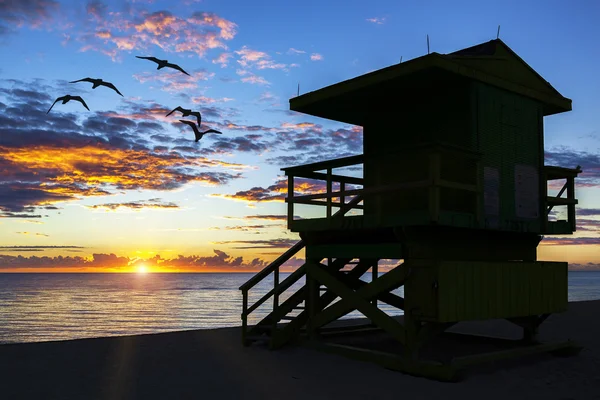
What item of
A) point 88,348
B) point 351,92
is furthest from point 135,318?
point 351,92

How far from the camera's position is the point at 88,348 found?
1245 cm

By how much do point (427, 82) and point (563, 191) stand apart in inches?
162

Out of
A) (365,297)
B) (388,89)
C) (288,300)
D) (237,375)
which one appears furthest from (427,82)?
(237,375)

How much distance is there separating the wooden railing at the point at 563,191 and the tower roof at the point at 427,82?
1454mm

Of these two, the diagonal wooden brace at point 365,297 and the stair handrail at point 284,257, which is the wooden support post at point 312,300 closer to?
the diagonal wooden brace at point 365,297

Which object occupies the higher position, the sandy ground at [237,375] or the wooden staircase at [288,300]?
the wooden staircase at [288,300]

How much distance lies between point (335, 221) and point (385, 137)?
222 centimetres

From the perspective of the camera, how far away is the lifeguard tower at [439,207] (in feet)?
32.3

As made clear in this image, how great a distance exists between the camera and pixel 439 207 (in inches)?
397

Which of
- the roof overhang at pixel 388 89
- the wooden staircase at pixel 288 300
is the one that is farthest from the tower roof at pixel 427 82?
the wooden staircase at pixel 288 300

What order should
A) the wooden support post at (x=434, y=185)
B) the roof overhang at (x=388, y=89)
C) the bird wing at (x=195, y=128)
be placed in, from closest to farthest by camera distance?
the wooden support post at (x=434, y=185) < the roof overhang at (x=388, y=89) < the bird wing at (x=195, y=128)

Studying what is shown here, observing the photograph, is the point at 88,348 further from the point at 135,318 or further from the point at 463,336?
the point at 135,318

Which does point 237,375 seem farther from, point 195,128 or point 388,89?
point 195,128

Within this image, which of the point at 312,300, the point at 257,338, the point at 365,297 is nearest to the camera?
the point at 365,297
